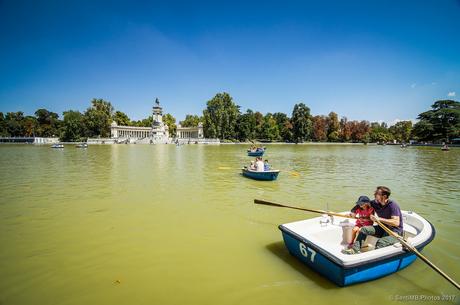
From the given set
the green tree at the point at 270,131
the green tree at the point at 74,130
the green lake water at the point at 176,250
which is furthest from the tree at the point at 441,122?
the green tree at the point at 74,130

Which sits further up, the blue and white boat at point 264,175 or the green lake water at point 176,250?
the blue and white boat at point 264,175

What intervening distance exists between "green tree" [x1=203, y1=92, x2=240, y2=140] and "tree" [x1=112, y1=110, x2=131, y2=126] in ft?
137

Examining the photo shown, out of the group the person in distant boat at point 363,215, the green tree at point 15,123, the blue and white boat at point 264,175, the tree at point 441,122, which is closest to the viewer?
the person in distant boat at point 363,215

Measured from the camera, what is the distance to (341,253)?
466 cm

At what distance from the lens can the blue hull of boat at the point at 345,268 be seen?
452cm

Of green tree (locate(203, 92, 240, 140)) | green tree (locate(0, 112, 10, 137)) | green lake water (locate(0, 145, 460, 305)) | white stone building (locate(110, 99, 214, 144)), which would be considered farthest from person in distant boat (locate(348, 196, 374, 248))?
green tree (locate(0, 112, 10, 137))

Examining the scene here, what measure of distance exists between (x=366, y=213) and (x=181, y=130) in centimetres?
10889

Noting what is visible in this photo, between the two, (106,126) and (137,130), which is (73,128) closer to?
(106,126)

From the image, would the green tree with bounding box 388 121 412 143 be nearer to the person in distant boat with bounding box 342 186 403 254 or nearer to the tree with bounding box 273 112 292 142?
the tree with bounding box 273 112 292 142

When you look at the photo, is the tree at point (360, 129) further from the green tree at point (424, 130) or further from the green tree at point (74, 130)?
the green tree at point (74, 130)

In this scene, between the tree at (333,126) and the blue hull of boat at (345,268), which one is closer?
the blue hull of boat at (345,268)

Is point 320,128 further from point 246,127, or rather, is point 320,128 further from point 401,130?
point 401,130

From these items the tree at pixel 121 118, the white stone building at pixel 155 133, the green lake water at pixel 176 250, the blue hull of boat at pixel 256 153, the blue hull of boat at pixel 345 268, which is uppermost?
the tree at pixel 121 118

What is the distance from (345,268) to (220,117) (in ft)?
301
